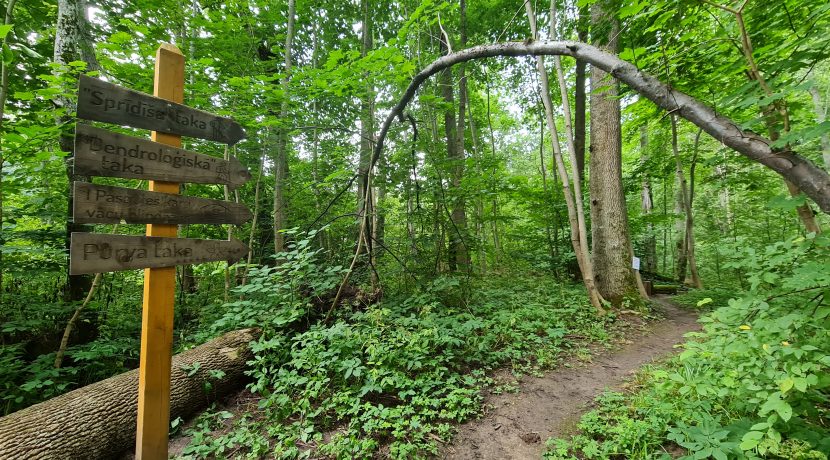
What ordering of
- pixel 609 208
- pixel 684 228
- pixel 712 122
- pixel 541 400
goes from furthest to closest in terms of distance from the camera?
pixel 684 228
pixel 609 208
pixel 541 400
pixel 712 122

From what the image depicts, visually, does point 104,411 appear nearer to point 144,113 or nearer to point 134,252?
point 134,252

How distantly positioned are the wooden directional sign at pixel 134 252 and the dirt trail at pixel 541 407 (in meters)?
2.52

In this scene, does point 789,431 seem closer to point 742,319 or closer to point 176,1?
point 742,319

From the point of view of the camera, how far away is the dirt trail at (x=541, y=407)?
2701mm

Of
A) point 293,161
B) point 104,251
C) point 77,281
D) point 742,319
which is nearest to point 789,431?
point 742,319

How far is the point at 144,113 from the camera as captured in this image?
6.55 ft

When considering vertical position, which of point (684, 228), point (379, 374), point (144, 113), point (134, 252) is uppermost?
point (144, 113)

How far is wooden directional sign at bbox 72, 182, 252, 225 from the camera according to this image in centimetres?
175

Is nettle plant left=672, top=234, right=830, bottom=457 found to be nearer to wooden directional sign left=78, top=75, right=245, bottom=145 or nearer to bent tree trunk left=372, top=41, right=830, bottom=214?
bent tree trunk left=372, top=41, right=830, bottom=214

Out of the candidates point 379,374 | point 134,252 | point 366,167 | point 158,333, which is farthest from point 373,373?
point 366,167

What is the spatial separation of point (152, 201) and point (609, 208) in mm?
7158

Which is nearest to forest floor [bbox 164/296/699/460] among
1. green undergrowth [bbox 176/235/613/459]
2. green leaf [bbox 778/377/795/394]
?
green undergrowth [bbox 176/235/613/459]

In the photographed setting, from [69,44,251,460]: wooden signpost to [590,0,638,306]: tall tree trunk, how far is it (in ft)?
21.7

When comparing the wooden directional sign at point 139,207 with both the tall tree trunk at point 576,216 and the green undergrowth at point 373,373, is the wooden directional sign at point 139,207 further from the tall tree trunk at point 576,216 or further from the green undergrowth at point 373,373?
the tall tree trunk at point 576,216
